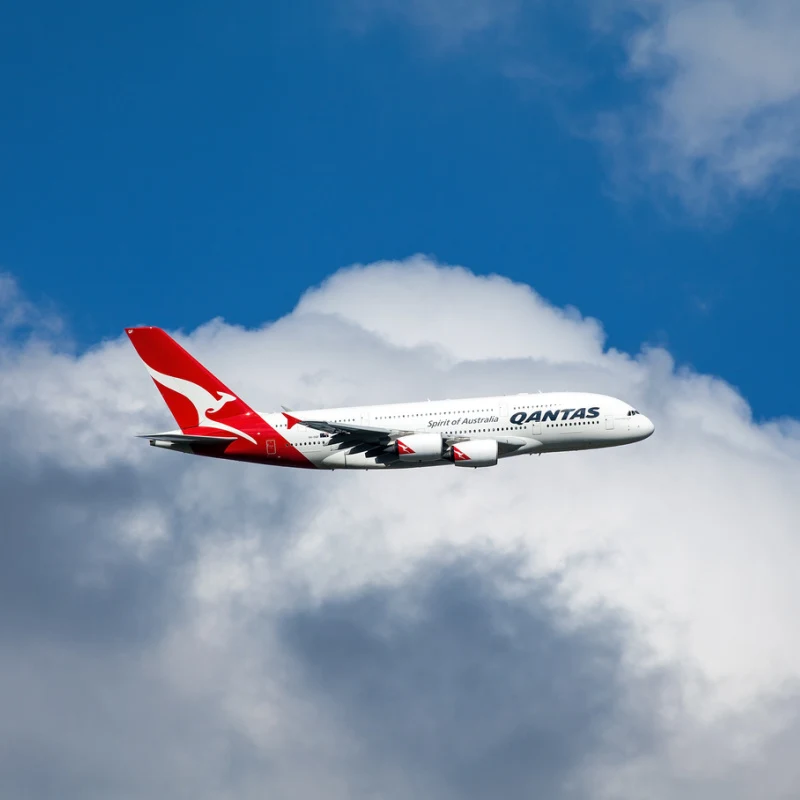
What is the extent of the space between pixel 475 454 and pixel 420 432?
15.1 feet

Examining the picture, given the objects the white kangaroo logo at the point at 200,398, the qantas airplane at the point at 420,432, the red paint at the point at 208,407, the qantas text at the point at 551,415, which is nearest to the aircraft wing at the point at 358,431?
the qantas airplane at the point at 420,432

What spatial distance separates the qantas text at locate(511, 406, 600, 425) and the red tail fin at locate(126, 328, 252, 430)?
21.3m

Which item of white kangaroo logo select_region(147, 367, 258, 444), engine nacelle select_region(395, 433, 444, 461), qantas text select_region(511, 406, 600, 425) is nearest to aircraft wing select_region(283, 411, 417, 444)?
engine nacelle select_region(395, 433, 444, 461)

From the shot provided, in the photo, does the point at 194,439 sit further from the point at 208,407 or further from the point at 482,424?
the point at 482,424

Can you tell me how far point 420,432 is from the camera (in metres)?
95.3

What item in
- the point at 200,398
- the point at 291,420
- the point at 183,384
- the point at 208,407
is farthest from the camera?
the point at 183,384

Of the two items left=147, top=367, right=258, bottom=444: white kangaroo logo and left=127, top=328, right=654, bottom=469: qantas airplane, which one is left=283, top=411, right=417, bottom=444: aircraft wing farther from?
left=147, top=367, right=258, bottom=444: white kangaroo logo

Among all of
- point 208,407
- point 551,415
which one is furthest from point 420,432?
point 208,407

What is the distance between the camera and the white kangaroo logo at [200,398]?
101 meters

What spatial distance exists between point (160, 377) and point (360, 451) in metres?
19.2

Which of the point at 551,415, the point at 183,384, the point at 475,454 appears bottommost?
the point at 475,454

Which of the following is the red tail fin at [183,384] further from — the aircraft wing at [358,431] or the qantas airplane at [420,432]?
the aircraft wing at [358,431]

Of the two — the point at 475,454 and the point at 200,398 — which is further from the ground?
the point at 200,398

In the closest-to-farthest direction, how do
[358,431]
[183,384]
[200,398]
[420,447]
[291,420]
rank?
[358,431] → [420,447] → [291,420] → [200,398] → [183,384]
